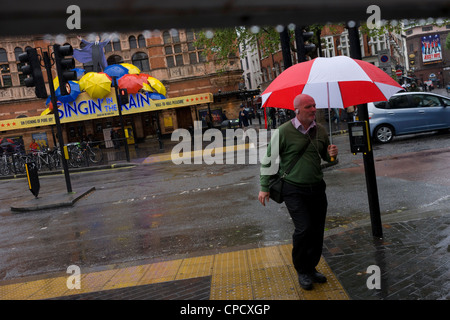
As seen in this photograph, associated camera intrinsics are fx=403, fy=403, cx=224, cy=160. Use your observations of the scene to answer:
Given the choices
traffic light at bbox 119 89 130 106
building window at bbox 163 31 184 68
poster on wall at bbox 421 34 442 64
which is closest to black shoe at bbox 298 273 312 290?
traffic light at bbox 119 89 130 106

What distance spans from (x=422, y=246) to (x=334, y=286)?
1364 millimetres

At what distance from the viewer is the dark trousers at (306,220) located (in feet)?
12.6

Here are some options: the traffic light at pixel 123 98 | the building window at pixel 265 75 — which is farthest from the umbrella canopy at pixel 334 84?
the building window at pixel 265 75

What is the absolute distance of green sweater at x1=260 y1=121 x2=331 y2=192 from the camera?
12.7ft

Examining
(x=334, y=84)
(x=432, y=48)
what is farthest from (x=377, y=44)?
(x=432, y=48)

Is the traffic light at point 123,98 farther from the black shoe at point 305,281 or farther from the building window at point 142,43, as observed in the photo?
the building window at point 142,43

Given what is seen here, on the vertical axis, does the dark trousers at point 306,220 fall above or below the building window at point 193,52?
below

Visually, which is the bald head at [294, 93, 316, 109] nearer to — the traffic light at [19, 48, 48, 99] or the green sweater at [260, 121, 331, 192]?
the green sweater at [260, 121, 331, 192]

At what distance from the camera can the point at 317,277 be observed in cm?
391

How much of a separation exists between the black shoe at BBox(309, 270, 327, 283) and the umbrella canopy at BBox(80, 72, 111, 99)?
23.8 metres

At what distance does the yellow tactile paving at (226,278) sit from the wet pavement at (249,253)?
1cm

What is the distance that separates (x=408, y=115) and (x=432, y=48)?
97.5 m

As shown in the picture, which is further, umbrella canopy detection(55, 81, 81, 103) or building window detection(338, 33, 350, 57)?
building window detection(338, 33, 350, 57)

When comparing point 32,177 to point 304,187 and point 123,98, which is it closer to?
point 123,98
